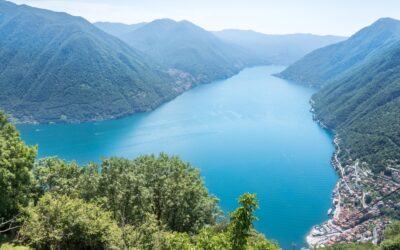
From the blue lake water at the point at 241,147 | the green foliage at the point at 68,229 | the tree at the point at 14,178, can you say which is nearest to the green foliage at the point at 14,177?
the tree at the point at 14,178

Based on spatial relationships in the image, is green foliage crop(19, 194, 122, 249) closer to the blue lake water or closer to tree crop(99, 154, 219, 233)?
tree crop(99, 154, 219, 233)

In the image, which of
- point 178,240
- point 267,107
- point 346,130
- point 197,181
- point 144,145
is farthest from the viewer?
point 267,107

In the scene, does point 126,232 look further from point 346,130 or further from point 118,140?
point 346,130

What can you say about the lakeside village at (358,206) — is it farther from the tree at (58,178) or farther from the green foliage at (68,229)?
the green foliage at (68,229)

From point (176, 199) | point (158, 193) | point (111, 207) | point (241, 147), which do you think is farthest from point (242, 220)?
point (241, 147)

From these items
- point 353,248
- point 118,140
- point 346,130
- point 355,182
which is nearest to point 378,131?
point 346,130

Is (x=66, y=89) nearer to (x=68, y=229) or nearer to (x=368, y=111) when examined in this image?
(x=368, y=111)

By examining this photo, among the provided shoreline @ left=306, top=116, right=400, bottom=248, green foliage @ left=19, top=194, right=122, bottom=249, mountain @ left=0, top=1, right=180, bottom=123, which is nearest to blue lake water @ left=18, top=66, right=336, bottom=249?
shoreline @ left=306, top=116, right=400, bottom=248
